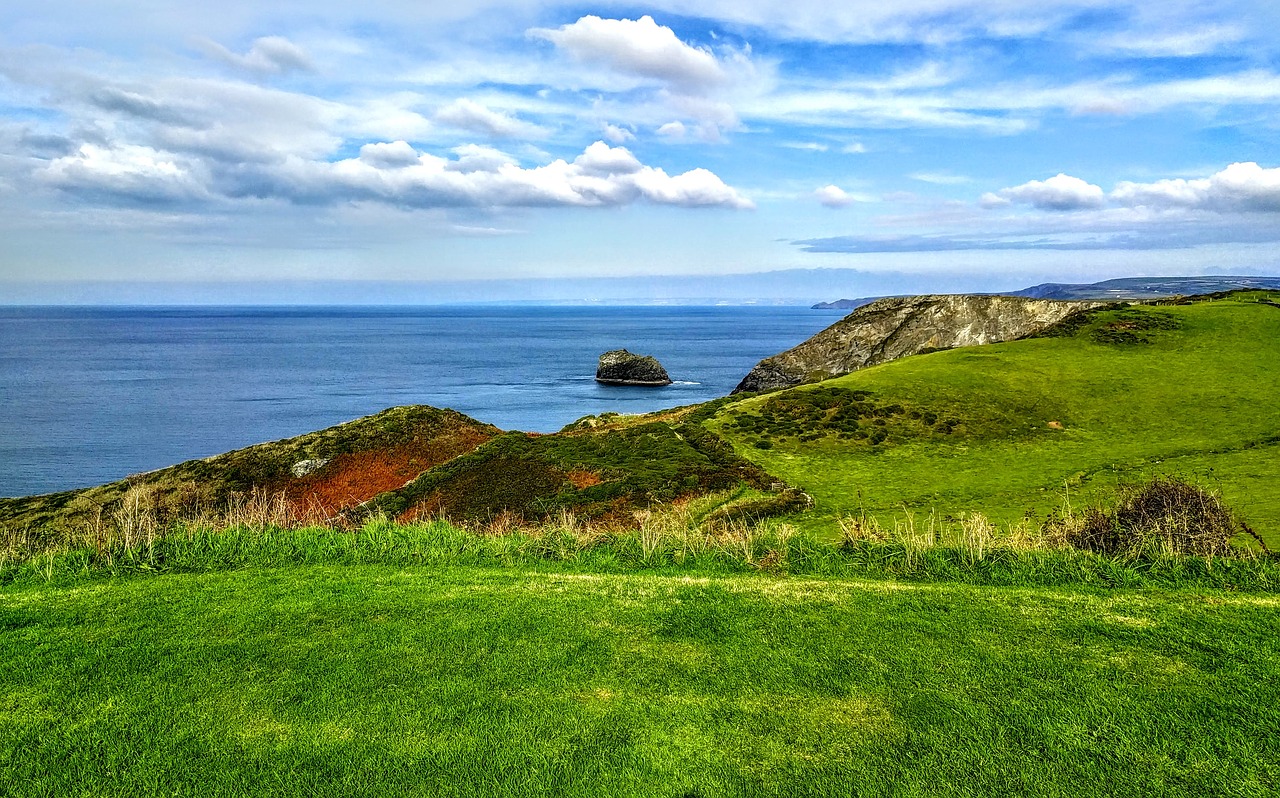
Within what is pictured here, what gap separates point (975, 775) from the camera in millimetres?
6359

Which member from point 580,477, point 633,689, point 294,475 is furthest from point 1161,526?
point 294,475

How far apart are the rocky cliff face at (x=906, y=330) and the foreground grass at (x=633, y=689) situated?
201 feet

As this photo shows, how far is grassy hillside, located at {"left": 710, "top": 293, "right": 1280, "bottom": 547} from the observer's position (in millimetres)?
21531

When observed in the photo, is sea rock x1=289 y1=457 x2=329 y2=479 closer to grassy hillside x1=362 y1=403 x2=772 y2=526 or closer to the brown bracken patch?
the brown bracken patch

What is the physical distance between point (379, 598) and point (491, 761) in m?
4.28

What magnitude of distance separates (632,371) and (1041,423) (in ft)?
255

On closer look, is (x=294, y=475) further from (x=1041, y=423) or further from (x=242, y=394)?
(x=242, y=394)

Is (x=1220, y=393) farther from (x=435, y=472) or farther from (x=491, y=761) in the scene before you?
(x=491, y=761)

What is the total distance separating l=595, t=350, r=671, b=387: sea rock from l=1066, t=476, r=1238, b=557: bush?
89.8m

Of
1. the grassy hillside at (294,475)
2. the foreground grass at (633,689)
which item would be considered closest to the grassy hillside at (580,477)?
the grassy hillside at (294,475)

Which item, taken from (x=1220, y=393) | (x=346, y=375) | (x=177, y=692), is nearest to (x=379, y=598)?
(x=177, y=692)

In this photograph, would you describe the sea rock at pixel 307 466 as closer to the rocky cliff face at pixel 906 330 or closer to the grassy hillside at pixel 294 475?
the grassy hillside at pixel 294 475

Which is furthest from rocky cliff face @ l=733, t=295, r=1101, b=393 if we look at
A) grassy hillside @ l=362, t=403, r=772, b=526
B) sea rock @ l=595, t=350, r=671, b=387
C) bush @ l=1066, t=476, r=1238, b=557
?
bush @ l=1066, t=476, r=1238, b=557

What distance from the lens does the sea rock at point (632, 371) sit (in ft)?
342
